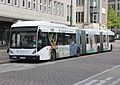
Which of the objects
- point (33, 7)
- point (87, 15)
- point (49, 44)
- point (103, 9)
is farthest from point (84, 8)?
point (49, 44)

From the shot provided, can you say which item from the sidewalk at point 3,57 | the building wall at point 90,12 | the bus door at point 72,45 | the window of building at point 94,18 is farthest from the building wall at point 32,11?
the window of building at point 94,18

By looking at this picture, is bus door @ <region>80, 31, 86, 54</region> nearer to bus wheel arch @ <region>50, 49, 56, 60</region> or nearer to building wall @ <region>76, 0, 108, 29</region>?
bus wheel arch @ <region>50, 49, 56, 60</region>

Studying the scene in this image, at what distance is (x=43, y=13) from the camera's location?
5144cm

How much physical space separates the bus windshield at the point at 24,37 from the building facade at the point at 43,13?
566 inches

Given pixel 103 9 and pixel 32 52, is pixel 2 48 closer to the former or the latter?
pixel 32 52

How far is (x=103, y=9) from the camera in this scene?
89062 mm

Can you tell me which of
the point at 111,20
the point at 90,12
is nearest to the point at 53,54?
the point at 90,12

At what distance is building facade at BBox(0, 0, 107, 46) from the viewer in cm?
4238

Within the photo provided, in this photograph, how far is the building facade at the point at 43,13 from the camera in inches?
1668

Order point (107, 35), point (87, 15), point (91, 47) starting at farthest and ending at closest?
point (87, 15) → point (107, 35) → point (91, 47)

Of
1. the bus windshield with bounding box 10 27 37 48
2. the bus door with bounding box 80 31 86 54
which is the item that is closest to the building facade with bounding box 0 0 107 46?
the bus door with bounding box 80 31 86 54

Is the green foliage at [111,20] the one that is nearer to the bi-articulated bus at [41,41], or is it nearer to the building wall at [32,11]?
A: the building wall at [32,11]

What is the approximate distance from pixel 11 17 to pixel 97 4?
145 ft

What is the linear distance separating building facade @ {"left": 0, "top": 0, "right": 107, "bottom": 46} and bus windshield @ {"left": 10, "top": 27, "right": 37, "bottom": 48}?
1436cm
